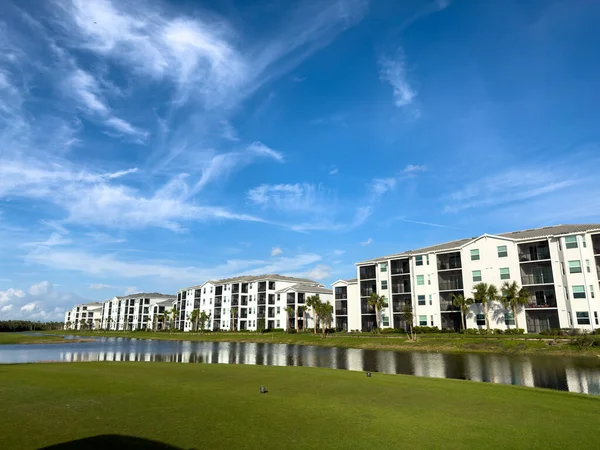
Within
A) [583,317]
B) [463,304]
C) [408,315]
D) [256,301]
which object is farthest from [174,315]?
[583,317]

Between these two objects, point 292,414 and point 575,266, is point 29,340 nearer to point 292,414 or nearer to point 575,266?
point 292,414

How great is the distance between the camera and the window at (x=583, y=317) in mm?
56878

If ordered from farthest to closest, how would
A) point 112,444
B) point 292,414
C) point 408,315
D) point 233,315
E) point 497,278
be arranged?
1. point 233,315
2. point 408,315
3. point 497,278
4. point 292,414
5. point 112,444

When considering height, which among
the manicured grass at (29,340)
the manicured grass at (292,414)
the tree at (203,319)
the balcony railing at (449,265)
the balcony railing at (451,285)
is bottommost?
the manicured grass at (29,340)

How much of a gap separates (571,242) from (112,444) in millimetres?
68859

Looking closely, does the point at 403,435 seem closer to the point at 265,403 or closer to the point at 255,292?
the point at 265,403

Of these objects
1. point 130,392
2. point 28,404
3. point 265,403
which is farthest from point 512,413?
point 28,404

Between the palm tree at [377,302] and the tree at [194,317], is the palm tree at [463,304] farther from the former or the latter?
the tree at [194,317]

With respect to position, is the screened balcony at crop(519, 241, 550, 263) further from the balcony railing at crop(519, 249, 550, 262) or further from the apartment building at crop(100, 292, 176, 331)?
the apartment building at crop(100, 292, 176, 331)

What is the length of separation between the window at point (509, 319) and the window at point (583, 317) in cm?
864

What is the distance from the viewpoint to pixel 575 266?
59.4 meters

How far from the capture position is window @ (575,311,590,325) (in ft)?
187

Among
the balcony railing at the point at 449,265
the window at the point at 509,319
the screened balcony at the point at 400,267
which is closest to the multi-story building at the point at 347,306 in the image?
the screened balcony at the point at 400,267

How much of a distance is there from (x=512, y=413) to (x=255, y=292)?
347 feet
